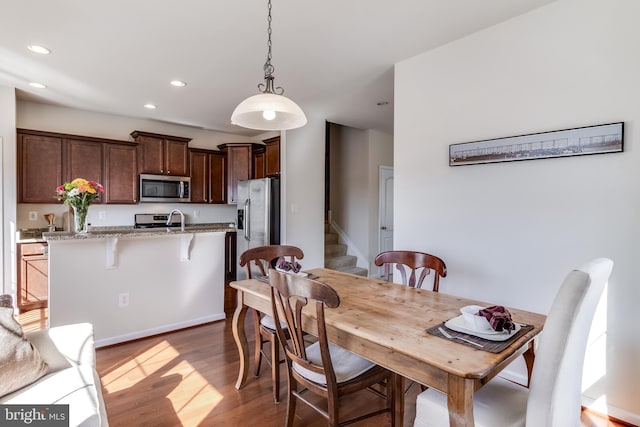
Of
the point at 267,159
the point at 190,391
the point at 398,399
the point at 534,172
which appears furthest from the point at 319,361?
the point at 267,159

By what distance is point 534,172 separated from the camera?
2.27 metres

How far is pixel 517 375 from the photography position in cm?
241

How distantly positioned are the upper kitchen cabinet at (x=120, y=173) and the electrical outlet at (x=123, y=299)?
2.18m

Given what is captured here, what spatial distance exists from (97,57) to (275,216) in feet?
8.77

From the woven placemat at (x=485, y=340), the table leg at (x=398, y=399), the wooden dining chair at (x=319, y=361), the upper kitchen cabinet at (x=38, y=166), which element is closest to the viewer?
the woven placemat at (x=485, y=340)

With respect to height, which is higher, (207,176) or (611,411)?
(207,176)

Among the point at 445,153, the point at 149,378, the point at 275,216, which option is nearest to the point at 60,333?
the point at 149,378

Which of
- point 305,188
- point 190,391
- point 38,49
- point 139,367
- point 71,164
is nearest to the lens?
point 190,391

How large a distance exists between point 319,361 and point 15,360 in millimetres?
1284

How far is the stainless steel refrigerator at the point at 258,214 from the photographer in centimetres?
477

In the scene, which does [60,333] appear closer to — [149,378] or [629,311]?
[149,378]

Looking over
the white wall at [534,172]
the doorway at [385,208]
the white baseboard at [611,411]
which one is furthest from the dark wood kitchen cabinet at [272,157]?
the white baseboard at [611,411]

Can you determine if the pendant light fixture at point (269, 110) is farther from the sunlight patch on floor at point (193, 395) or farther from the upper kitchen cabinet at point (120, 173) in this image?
the upper kitchen cabinet at point (120, 173)

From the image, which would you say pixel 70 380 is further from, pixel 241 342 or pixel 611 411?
pixel 611 411
